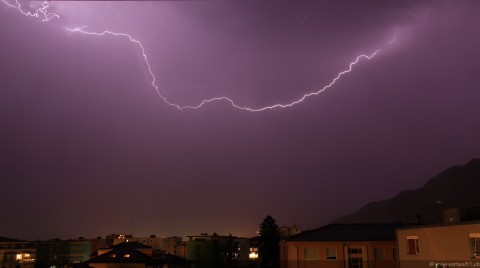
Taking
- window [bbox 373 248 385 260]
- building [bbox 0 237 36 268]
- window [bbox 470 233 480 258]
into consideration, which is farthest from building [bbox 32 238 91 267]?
window [bbox 470 233 480 258]

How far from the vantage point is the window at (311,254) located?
94.0 ft

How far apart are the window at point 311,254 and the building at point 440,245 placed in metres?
8.52

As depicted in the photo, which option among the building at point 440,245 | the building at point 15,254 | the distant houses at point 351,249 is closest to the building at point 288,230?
the distant houses at point 351,249

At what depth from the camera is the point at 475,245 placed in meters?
15.5

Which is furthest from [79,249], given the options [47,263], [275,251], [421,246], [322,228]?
[421,246]

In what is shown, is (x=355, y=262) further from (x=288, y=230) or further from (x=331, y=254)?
(x=288, y=230)

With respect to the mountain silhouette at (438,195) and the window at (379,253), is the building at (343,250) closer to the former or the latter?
the window at (379,253)

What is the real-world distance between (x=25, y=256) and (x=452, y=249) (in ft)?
165

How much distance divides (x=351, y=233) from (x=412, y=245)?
974 centimetres

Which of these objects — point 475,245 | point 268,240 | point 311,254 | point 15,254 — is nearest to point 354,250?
point 311,254

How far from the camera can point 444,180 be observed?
5719 inches

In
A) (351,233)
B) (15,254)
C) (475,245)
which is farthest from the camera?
(15,254)

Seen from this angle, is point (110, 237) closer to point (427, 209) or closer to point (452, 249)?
point (452, 249)

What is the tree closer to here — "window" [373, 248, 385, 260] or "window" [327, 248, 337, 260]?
"window" [327, 248, 337, 260]
